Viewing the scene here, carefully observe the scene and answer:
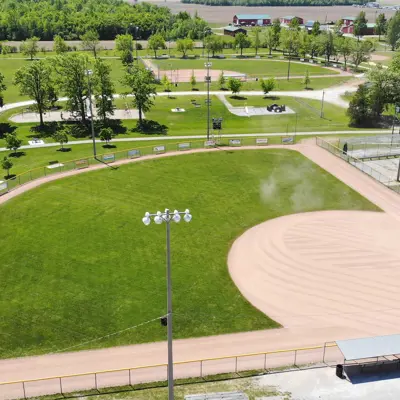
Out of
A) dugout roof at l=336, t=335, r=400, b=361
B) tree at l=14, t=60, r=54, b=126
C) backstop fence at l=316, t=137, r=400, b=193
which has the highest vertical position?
tree at l=14, t=60, r=54, b=126

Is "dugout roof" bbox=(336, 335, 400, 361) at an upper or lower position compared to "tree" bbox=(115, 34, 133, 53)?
lower

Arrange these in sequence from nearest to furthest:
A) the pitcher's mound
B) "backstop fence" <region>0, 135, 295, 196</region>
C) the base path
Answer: the base path, the pitcher's mound, "backstop fence" <region>0, 135, 295, 196</region>

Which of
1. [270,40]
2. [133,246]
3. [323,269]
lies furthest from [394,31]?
[133,246]

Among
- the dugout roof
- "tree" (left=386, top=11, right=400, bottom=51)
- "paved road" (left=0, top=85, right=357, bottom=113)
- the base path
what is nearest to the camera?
the dugout roof

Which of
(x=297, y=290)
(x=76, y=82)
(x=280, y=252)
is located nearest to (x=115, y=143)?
(x=76, y=82)

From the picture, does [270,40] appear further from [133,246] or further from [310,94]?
[133,246]

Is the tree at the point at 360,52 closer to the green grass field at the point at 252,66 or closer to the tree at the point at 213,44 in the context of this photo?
the green grass field at the point at 252,66

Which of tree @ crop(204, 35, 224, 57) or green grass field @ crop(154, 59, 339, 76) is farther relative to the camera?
tree @ crop(204, 35, 224, 57)

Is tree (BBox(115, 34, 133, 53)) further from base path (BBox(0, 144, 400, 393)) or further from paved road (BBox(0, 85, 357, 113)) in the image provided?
base path (BBox(0, 144, 400, 393))

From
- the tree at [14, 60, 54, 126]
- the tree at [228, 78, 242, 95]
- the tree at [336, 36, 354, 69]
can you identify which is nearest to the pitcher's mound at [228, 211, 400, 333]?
the tree at [14, 60, 54, 126]
